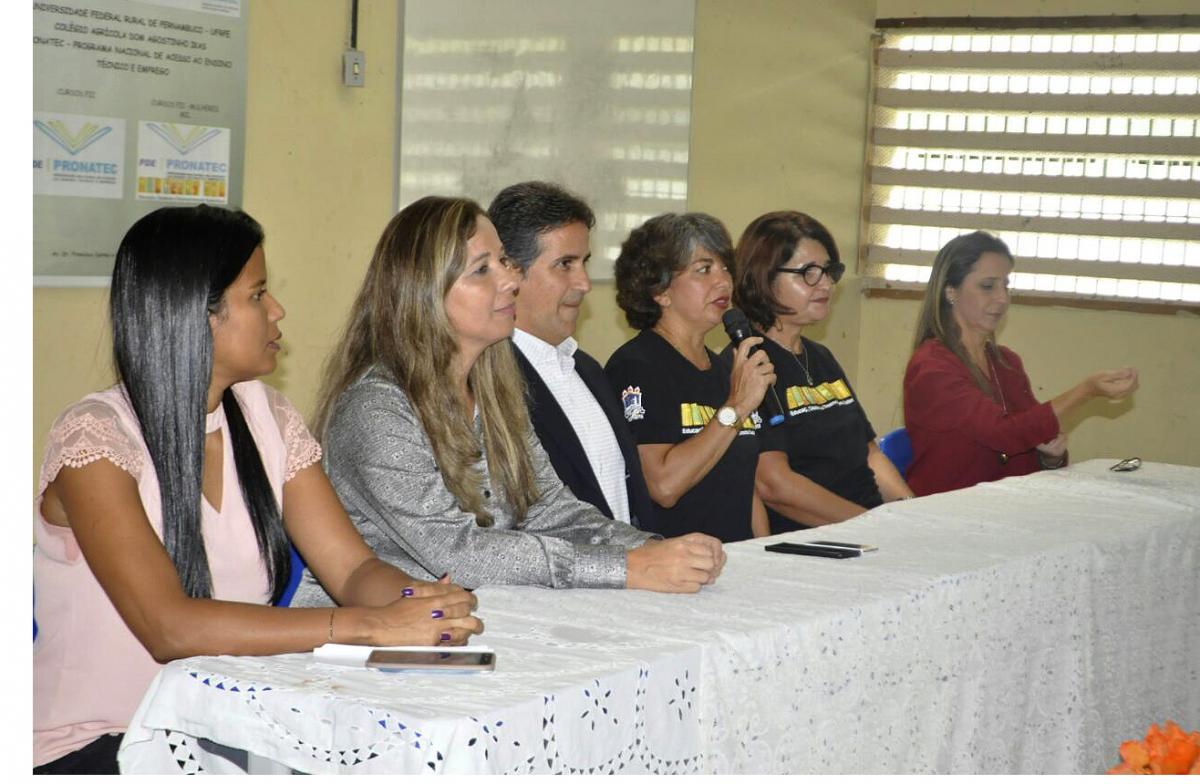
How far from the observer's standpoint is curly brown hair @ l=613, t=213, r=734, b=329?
331 centimetres

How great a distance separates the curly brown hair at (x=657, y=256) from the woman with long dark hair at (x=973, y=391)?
0.93 m

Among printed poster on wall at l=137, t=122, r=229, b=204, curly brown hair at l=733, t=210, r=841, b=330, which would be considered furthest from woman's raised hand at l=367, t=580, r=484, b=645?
printed poster on wall at l=137, t=122, r=229, b=204

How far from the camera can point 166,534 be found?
201 centimetres

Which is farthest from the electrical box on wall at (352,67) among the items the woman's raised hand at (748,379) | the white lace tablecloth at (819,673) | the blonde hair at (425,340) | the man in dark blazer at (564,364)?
the white lace tablecloth at (819,673)

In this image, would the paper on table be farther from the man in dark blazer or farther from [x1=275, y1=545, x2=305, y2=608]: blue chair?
the man in dark blazer

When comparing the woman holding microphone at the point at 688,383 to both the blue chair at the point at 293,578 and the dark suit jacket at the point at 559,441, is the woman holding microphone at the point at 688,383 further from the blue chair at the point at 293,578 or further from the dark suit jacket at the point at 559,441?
the blue chair at the point at 293,578

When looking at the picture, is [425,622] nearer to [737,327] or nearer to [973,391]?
[737,327]

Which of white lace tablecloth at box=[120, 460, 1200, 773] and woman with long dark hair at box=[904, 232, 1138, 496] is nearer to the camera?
white lace tablecloth at box=[120, 460, 1200, 773]

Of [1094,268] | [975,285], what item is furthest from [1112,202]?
[975,285]

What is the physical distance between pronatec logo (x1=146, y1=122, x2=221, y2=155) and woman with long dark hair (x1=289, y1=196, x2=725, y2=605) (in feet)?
4.92

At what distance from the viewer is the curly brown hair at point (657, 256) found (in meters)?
3.31

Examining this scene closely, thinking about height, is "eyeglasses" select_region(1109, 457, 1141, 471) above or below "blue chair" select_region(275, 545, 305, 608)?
above

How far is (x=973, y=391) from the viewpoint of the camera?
395cm

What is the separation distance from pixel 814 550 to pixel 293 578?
93cm
